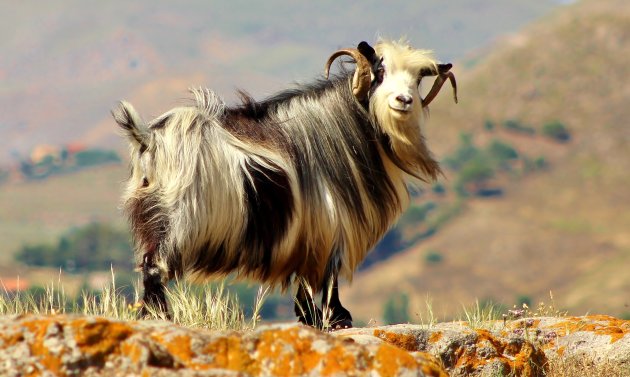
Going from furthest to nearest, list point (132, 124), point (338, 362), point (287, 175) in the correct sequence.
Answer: point (287, 175), point (132, 124), point (338, 362)

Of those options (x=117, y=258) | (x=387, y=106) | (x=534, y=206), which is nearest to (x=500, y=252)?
(x=534, y=206)

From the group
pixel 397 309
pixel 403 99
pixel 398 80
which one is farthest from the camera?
pixel 397 309

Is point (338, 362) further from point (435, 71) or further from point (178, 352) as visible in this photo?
point (435, 71)

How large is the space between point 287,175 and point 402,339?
2344 mm

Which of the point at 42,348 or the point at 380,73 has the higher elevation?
the point at 380,73

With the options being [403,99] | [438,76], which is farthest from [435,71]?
[403,99]

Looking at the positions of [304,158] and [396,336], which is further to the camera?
[304,158]

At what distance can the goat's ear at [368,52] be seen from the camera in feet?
35.3

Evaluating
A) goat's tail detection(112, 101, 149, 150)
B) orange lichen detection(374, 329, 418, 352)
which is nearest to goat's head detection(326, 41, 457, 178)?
goat's tail detection(112, 101, 149, 150)

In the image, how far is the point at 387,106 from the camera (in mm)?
10547

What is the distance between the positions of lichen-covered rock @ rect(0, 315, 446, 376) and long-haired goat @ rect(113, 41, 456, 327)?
348 cm

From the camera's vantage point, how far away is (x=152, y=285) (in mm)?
9461

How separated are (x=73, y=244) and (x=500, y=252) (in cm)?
6907

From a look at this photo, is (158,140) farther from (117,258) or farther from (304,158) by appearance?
(117,258)
